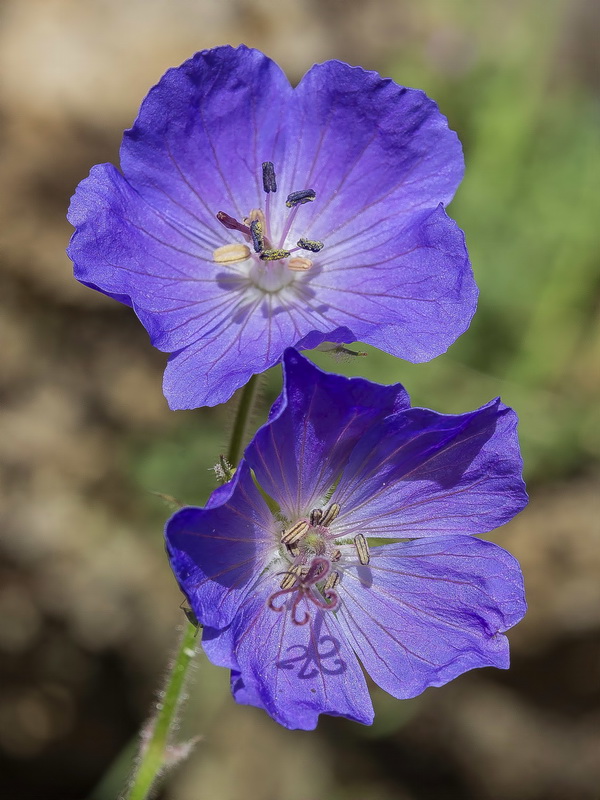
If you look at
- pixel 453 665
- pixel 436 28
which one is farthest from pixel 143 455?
pixel 436 28

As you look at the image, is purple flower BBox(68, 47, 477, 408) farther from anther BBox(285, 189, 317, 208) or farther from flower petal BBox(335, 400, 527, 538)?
flower petal BBox(335, 400, 527, 538)

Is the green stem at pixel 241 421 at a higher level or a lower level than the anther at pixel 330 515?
higher

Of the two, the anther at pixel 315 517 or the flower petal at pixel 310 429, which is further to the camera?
the anther at pixel 315 517

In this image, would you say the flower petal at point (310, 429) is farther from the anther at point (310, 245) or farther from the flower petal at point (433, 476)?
the anther at point (310, 245)

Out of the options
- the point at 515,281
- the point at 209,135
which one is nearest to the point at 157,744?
the point at 209,135

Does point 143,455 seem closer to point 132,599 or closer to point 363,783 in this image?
point 132,599

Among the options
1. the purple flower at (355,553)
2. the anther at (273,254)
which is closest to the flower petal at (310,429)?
the purple flower at (355,553)

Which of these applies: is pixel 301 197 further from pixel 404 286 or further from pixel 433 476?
pixel 433 476

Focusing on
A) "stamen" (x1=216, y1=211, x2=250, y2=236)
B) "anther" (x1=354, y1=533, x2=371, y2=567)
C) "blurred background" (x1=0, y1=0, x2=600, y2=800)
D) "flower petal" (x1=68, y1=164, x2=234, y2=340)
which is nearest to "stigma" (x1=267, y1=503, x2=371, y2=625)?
"anther" (x1=354, y1=533, x2=371, y2=567)
